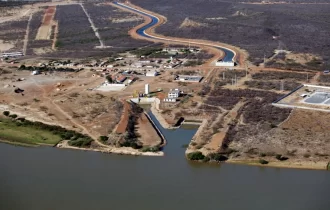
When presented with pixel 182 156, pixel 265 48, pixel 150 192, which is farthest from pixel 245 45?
pixel 150 192

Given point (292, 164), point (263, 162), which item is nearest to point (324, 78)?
point (292, 164)

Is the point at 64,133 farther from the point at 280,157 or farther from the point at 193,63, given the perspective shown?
the point at 193,63

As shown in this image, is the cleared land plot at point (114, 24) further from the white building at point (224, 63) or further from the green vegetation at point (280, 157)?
the green vegetation at point (280, 157)

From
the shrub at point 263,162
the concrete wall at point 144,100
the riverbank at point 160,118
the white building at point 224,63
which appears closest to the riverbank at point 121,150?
the riverbank at point 160,118

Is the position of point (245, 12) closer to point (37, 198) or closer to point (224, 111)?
point (224, 111)

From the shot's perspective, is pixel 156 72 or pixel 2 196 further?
pixel 156 72
